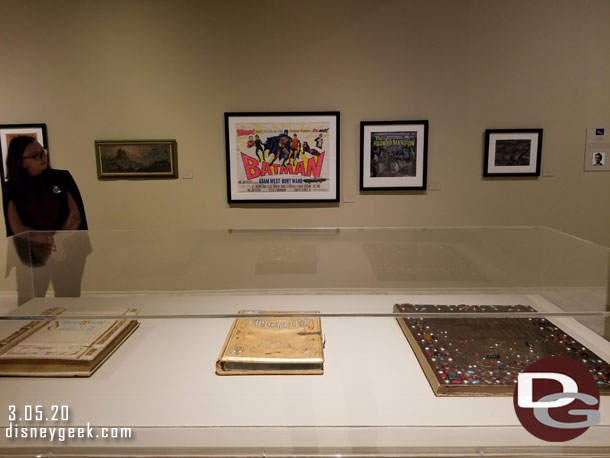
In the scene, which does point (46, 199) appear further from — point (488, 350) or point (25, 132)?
point (488, 350)

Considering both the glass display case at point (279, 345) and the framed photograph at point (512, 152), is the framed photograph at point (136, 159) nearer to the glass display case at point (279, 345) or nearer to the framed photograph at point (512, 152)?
the glass display case at point (279, 345)

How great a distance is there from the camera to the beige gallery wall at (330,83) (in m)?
3.84

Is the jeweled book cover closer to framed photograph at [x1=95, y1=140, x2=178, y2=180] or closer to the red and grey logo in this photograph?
the red and grey logo

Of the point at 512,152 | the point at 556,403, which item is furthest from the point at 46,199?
the point at 512,152

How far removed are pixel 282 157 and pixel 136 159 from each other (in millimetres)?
1369

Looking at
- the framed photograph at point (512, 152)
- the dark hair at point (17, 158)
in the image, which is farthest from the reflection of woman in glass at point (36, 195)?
the framed photograph at point (512, 152)

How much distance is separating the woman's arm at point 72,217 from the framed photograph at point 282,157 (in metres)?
1.33

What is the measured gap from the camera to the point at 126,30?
12.8ft

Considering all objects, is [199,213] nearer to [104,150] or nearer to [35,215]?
[104,150]

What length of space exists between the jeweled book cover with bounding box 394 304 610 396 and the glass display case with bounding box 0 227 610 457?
0.01m

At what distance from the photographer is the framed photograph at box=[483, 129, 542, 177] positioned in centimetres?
395

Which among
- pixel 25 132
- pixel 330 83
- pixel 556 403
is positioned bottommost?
pixel 556 403

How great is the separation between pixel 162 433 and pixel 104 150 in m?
3.47

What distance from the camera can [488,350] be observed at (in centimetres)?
136
